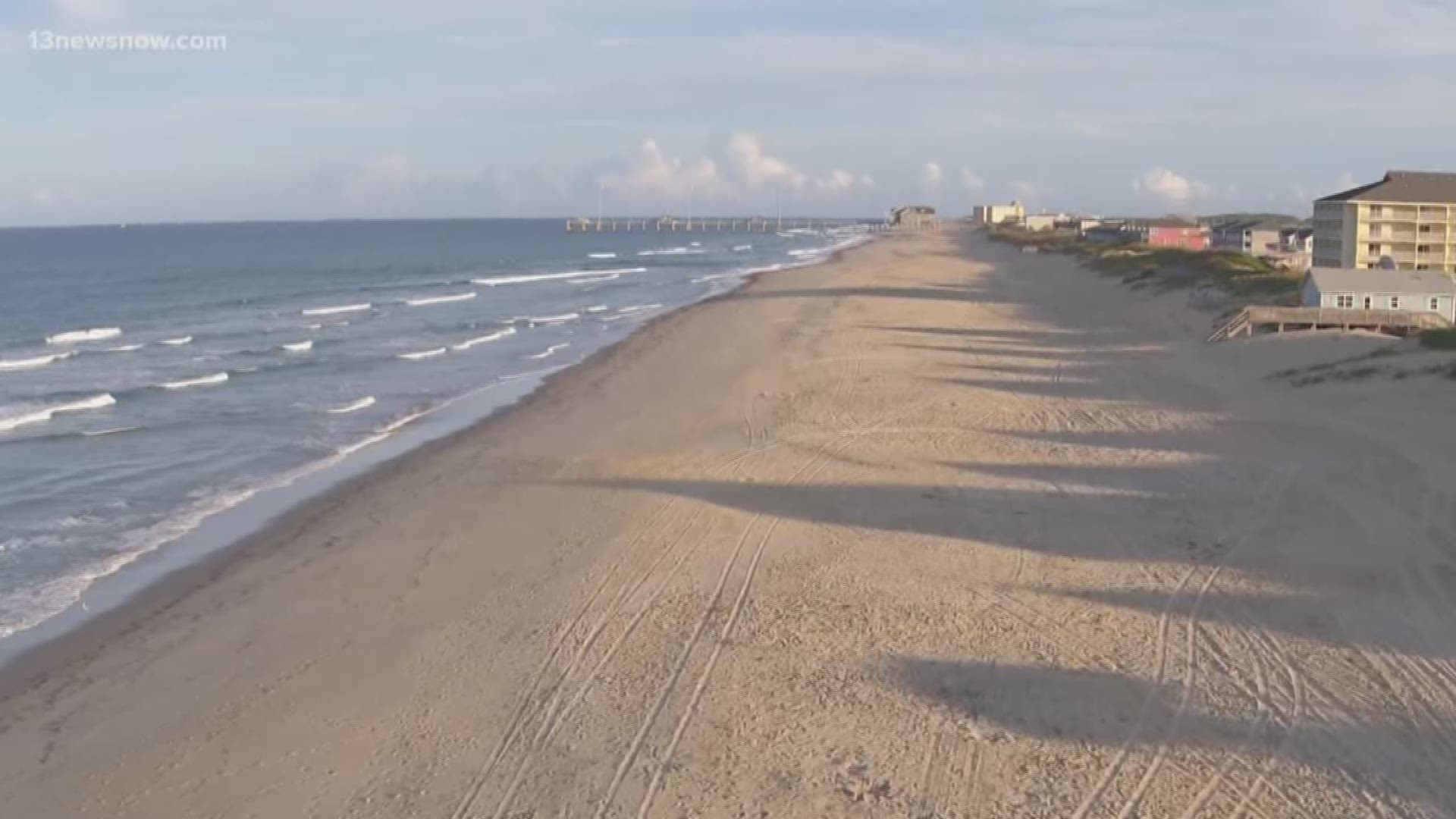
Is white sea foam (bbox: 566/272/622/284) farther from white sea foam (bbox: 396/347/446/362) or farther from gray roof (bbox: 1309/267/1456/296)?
gray roof (bbox: 1309/267/1456/296)

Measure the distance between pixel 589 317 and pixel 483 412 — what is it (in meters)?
21.4

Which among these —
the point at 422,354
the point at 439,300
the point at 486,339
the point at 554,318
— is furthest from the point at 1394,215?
the point at 439,300

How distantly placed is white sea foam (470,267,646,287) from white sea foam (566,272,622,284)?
2.87ft

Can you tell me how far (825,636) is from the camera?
10781mm

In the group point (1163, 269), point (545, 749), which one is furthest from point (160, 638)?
point (1163, 269)

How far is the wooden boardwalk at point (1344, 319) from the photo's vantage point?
27922 millimetres

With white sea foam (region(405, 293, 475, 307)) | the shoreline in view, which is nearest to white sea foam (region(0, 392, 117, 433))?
the shoreline

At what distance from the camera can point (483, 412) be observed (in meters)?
24.0

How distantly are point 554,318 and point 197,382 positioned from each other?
18.0m

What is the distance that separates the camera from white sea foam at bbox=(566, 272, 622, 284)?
6821 cm

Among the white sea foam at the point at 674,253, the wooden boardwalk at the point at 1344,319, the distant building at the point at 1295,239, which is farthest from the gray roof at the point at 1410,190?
the white sea foam at the point at 674,253

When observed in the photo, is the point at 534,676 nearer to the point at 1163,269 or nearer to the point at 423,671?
the point at 423,671

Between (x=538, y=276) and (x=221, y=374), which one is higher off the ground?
(x=538, y=276)

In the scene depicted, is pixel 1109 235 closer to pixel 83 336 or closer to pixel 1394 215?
pixel 1394 215
